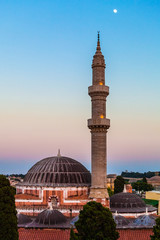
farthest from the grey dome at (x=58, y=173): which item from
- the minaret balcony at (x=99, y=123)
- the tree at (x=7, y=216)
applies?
the tree at (x=7, y=216)

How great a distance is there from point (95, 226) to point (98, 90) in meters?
18.4

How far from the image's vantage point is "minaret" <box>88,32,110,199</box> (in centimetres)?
3681

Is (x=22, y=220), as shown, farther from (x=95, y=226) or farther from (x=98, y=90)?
(x=98, y=90)

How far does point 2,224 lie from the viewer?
2330 cm

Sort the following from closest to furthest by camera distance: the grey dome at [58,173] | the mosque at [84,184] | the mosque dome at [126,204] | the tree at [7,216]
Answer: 1. the tree at [7,216]
2. the mosque at [84,184]
3. the grey dome at [58,173]
4. the mosque dome at [126,204]

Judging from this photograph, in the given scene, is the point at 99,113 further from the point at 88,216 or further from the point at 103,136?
the point at 88,216

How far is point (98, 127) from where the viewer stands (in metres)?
37.4

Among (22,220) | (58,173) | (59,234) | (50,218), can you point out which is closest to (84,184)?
(58,173)

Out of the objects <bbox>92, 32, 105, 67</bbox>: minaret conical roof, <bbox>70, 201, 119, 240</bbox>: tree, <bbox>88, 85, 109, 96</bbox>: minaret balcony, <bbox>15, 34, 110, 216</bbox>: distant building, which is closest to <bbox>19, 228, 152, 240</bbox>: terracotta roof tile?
<bbox>15, 34, 110, 216</bbox>: distant building

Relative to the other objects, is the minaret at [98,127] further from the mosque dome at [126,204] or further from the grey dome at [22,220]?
the grey dome at [22,220]

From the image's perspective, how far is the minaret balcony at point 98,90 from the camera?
37.8 meters

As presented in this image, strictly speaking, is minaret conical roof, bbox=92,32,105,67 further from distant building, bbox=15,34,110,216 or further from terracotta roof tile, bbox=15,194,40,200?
terracotta roof tile, bbox=15,194,40,200

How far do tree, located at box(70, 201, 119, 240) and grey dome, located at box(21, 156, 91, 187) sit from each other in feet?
49.2

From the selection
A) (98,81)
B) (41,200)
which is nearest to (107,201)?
(41,200)
